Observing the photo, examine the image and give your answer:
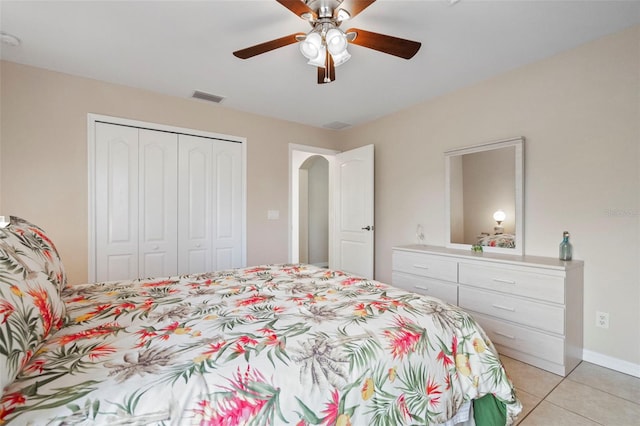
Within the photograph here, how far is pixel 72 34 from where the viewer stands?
2119 mm

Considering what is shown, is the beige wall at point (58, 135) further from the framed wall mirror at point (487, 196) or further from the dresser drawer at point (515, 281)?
the dresser drawer at point (515, 281)

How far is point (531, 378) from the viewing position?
204cm

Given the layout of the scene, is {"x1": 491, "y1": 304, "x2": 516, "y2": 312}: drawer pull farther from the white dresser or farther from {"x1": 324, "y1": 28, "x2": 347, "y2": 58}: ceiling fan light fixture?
{"x1": 324, "y1": 28, "x2": 347, "y2": 58}: ceiling fan light fixture

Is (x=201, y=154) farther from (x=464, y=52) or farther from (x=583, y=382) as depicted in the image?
(x=583, y=382)

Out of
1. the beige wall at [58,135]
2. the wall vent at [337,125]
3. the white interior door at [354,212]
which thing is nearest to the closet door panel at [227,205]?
the beige wall at [58,135]

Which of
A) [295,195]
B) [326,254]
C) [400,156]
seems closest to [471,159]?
[400,156]

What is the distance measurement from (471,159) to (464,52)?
3.37 ft

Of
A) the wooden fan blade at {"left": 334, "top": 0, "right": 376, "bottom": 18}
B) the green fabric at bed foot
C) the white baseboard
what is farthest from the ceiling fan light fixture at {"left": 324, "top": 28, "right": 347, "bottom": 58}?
the white baseboard

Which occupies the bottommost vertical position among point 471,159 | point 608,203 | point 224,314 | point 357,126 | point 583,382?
point 583,382

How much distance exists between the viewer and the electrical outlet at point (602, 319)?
217 centimetres

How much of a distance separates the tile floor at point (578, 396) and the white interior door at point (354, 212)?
205 centimetres

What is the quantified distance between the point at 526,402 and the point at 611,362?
3.13 feet

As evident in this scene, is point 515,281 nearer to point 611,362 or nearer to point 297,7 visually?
point 611,362

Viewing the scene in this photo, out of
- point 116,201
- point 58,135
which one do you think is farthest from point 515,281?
point 58,135
